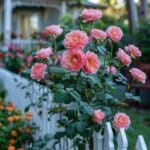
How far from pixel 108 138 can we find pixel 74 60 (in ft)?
1.80

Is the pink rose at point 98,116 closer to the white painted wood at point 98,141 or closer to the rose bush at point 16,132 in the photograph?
the white painted wood at point 98,141

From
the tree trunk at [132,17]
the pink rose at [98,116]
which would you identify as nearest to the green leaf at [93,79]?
the pink rose at [98,116]

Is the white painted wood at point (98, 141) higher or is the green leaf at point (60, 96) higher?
the green leaf at point (60, 96)

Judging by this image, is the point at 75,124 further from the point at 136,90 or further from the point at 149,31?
the point at 149,31

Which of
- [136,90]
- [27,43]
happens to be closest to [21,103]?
[136,90]

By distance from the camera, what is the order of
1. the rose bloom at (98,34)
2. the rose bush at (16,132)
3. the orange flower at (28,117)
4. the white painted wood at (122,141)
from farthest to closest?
the orange flower at (28,117)
the rose bush at (16,132)
the rose bloom at (98,34)
the white painted wood at (122,141)

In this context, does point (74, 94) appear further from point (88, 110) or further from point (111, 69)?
point (111, 69)

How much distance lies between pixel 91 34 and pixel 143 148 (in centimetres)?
118

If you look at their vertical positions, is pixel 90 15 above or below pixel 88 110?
above

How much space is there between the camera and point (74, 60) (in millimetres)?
3078

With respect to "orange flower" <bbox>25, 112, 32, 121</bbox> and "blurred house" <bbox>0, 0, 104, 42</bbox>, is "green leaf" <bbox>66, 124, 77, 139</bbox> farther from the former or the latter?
"blurred house" <bbox>0, 0, 104, 42</bbox>

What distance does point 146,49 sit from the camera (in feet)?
28.2

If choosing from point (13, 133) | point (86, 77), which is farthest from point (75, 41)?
point (13, 133)

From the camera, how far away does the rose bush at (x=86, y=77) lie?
311 cm
